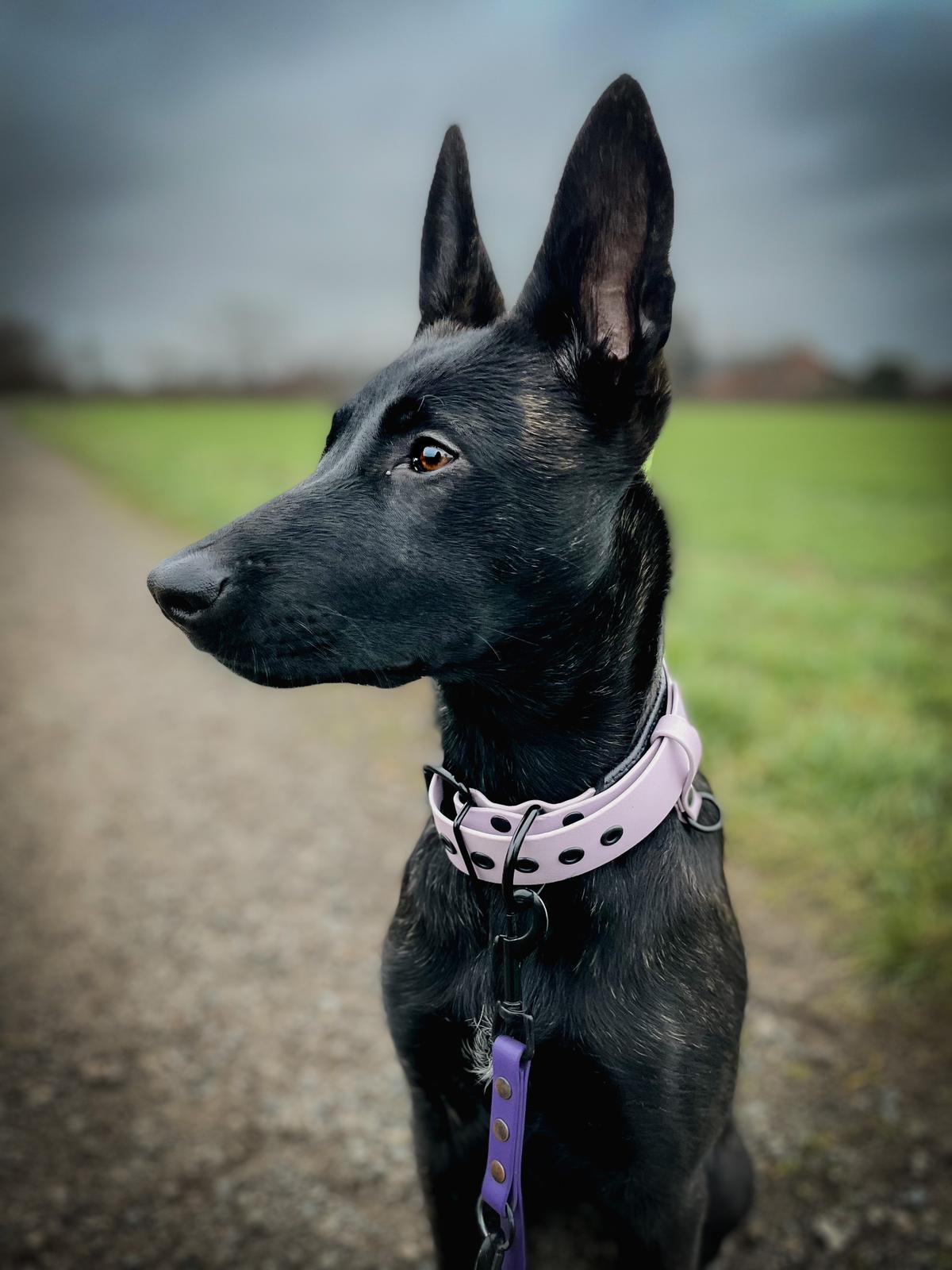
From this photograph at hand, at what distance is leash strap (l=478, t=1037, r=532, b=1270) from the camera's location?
163 centimetres

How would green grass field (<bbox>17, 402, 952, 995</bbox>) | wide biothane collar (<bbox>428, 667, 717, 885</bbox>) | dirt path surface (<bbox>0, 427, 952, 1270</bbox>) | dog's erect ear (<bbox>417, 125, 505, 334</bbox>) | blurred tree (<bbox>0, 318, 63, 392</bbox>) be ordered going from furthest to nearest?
A: blurred tree (<bbox>0, 318, 63, 392</bbox>), green grass field (<bbox>17, 402, 952, 995</bbox>), dirt path surface (<bbox>0, 427, 952, 1270</bbox>), dog's erect ear (<bbox>417, 125, 505, 334</bbox>), wide biothane collar (<bbox>428, 667, 717, 885</bbox>)

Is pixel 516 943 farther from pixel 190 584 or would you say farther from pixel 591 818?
pixel 190 584

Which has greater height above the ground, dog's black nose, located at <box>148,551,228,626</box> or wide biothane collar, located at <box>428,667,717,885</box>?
dog's black nose, located at <box>148,551,228,626</box>

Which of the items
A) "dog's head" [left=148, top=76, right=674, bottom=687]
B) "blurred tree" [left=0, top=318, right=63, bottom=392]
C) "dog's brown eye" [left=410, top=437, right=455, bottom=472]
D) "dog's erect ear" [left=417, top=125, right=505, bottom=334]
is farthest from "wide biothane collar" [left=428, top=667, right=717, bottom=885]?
"blurred tree" [left=0, top=318, right=63, bottom=392]

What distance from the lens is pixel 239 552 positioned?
1614mm

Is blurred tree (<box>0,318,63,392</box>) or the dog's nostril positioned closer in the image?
the dog's nostril

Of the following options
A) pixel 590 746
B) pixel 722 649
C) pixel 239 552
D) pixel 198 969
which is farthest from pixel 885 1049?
pixel 722 649

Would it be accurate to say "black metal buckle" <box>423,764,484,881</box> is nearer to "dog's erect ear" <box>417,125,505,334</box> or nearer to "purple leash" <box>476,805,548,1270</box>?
"purple leash" <box>476,805,548,1270</box>

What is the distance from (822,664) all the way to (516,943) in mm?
5312

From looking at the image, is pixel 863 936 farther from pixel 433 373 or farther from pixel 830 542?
pixel 830 542

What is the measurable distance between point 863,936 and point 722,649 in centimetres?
324

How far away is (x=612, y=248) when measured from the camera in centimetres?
167

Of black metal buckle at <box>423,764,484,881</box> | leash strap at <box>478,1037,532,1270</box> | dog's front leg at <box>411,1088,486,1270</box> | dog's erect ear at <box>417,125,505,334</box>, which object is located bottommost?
dog's front leg at <box>411,1088,486,1270</box>

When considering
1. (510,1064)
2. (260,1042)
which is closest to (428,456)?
(510,1064)
